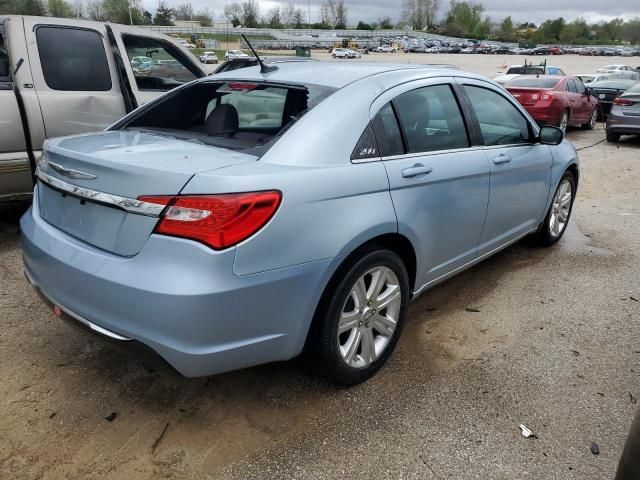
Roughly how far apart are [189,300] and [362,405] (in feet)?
3.70

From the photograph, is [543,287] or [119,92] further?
[119,92]

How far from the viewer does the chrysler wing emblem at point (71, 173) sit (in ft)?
7.90

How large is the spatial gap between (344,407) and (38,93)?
12.3 feet

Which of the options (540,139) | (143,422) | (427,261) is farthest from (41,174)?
(540,139)

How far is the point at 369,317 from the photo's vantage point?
2.81 meters

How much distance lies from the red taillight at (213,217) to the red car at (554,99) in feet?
38.7

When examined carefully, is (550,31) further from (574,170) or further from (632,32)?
(574,170)

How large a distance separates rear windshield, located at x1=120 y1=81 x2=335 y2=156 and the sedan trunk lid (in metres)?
0.21

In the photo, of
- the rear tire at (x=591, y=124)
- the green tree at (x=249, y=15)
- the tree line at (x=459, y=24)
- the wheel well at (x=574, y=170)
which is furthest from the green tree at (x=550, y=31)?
the wheel well at (x=574, y=170)

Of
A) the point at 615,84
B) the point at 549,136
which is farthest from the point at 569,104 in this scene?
the point at 549,136

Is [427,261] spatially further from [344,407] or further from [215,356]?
[215,356]

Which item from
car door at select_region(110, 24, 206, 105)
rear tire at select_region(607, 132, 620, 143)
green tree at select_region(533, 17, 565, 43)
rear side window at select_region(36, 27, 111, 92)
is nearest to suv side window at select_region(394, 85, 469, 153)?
car door at select_region(110, 24, 206, 105)

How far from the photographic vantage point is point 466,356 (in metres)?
3.22

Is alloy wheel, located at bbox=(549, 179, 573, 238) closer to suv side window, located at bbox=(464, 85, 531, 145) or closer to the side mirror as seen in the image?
the side mirror
